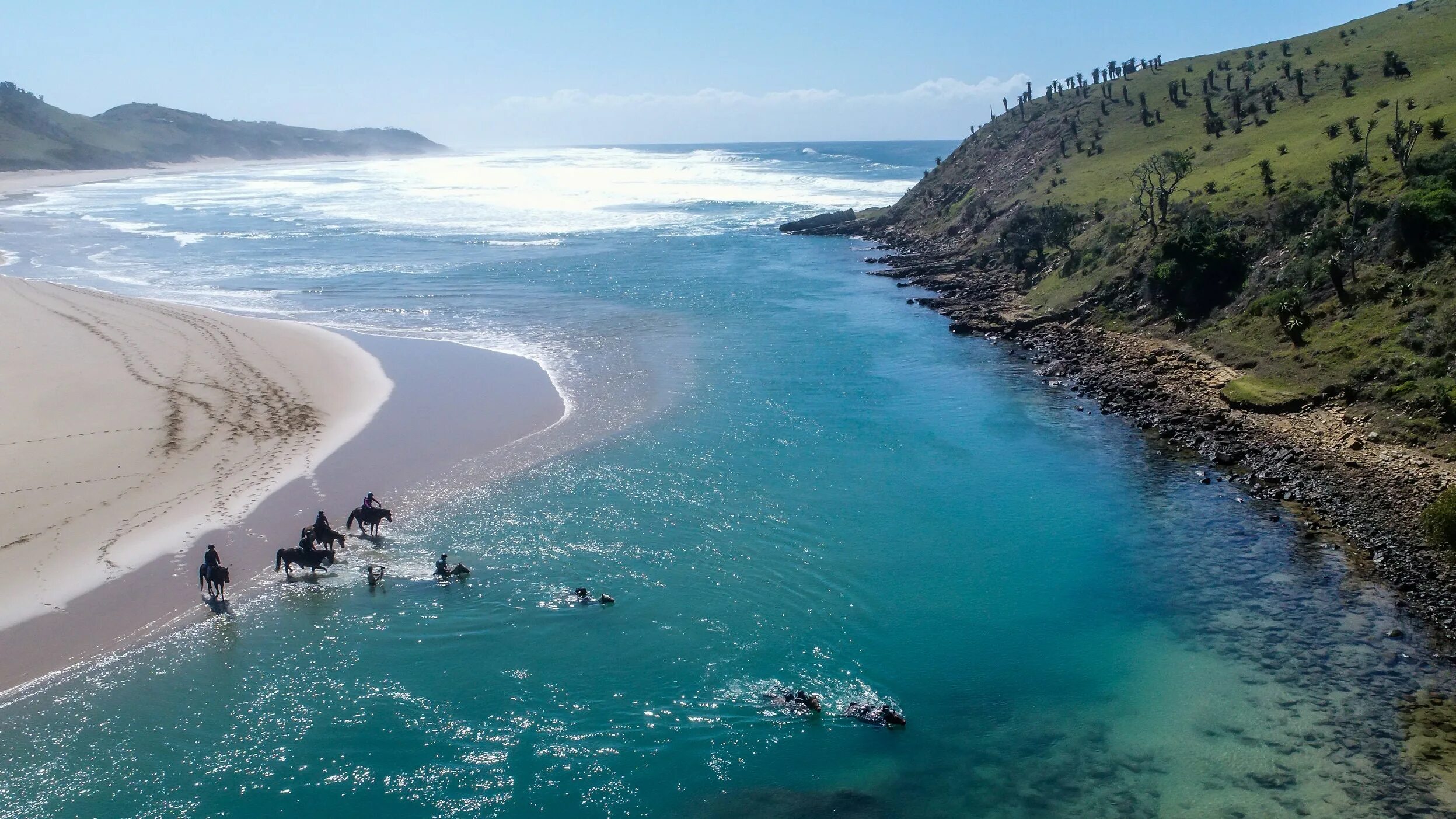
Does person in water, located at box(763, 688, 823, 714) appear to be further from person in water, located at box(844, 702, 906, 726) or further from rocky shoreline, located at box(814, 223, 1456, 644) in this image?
rocky shoreline, located at box(814, 223, 1456, 644)

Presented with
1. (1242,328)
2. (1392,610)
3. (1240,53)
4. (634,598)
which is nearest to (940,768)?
(634,598)

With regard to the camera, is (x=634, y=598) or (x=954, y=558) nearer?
(x=634, y=598)

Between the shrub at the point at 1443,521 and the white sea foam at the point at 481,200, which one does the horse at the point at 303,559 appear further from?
the white sea foam at the point at 481,200

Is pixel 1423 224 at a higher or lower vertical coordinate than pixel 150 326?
higher

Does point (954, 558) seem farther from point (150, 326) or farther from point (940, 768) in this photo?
point (150, 326)

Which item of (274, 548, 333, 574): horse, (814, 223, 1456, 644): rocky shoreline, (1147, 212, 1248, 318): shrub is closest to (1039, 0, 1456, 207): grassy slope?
(1147, 212, 1248, 318): shrub

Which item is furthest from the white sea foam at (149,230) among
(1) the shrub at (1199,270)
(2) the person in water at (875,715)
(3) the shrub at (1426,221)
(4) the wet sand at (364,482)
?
(3) the shrub at (1426,221)

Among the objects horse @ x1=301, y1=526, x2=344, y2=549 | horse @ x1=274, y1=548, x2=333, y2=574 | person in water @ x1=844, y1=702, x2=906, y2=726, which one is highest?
horse @ x1=301, y1=526, x2=344, y2=549
